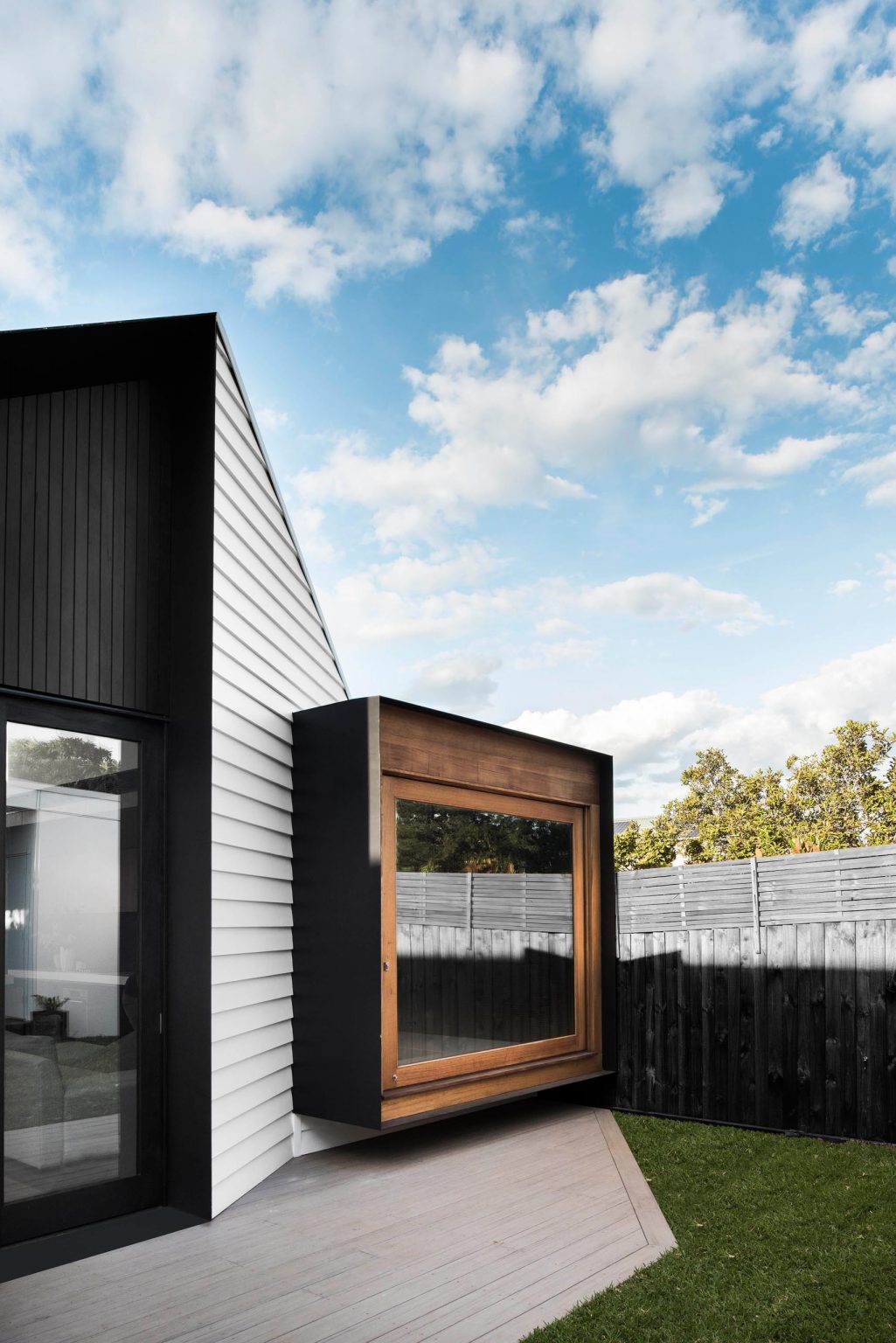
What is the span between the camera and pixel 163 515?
432 centimetres

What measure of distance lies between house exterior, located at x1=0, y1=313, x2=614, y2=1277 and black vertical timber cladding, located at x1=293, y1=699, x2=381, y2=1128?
1 centimetres

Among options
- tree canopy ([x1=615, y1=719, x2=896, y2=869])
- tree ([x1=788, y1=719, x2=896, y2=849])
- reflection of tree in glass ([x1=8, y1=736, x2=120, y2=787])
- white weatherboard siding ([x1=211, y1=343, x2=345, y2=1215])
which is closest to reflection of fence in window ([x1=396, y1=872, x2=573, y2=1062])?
white weatherboard siding ([x1=211, y1=343, x2=345, y2=1215])

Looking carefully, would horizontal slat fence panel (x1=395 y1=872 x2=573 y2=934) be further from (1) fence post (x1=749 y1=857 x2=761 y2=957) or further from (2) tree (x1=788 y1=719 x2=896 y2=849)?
(2) tree (x1=788 y1=719 x2=896 y2=849)

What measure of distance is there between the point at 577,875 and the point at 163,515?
139 inches

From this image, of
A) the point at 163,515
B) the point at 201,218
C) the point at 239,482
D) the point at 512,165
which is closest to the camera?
the point at 163,515

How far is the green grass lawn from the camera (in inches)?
110

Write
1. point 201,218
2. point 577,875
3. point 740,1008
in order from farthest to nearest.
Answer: point 201,218, point 577,875, point 740,1008

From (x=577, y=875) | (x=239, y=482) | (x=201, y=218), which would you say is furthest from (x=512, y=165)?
(x=577, y=875)

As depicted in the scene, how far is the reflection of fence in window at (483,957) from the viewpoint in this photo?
482cm

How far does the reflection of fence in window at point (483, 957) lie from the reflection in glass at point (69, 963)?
1409 mm

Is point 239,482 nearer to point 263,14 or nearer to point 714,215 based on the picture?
point 263,14

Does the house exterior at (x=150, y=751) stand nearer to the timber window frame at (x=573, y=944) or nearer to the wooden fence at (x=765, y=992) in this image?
the timber window frame at (x=573, y=944)

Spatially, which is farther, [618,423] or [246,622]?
[618,423]

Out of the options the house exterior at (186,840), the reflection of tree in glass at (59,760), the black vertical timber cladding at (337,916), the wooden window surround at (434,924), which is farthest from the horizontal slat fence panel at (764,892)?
the reflection of tree in glass at (59,760)
